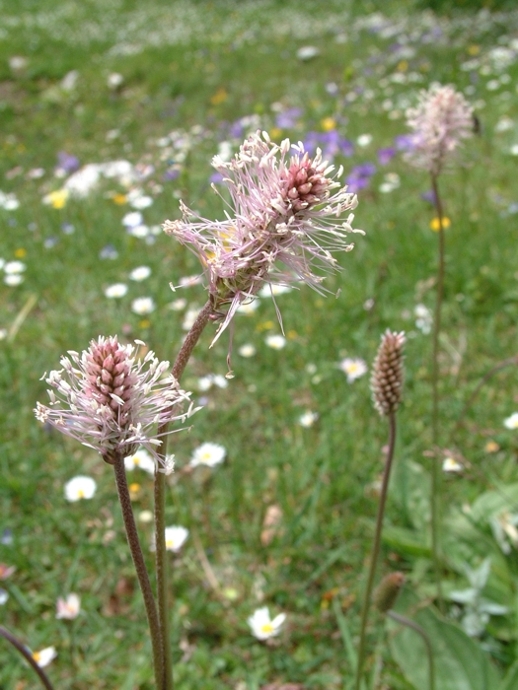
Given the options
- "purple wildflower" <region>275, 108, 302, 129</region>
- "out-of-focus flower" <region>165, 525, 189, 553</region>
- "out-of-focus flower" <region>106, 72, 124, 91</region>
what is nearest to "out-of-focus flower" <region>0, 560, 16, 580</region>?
"out-of-focus flower" <region>165, 525, 189, 553</region>

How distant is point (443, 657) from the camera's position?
6.09 feet

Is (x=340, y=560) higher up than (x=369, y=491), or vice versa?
(x=369, y=491)

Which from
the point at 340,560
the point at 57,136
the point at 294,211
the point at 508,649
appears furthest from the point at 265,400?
the point at 57,136

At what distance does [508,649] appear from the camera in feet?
6.39

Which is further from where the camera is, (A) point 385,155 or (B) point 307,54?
(B) point 307,54

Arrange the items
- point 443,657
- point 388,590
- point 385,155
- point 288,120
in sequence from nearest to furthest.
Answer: point 388,590
point 443,657
point 385,155
point 288,120

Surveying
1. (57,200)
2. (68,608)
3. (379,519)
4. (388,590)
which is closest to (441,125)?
(379,519)

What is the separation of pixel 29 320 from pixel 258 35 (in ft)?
27.2

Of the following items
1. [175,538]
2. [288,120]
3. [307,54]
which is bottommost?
[175,538]

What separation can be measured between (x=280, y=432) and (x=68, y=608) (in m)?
1.10

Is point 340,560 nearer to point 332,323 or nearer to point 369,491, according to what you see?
point 369,491

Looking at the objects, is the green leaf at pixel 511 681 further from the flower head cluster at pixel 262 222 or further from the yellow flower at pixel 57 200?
the yellow flower at pixel 57 200

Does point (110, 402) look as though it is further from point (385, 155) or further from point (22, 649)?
point (385, 155)

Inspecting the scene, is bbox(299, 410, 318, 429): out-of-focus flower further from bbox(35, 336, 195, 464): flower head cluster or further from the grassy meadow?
bbox(35, 336, 195, 464): flower head cluster
